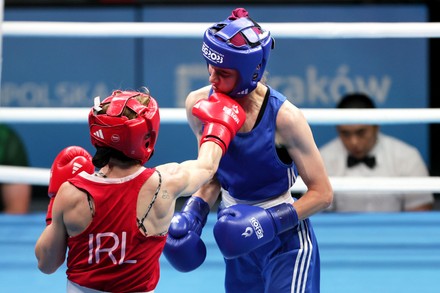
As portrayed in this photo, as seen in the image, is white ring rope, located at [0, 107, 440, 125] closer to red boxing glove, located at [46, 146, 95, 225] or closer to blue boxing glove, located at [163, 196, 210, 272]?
blue boxing glove, located at [163, 196, 210, 272]

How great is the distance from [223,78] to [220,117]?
13 centimetres

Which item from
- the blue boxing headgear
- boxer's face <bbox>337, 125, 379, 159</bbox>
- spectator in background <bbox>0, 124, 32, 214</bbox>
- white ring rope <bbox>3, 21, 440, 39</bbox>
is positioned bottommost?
spectator in background <bbox>0, 124, 32, 214</bbox>

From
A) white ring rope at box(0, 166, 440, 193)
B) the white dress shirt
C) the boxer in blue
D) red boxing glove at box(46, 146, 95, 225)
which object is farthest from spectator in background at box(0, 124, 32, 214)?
red boxing glove at box(46, 146, 95, 225)

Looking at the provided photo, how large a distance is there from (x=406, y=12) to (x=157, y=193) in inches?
123

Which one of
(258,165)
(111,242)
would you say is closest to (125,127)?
(111,242)

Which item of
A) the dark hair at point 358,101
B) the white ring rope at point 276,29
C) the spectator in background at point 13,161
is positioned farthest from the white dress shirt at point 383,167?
the spectator in background at point 13,161

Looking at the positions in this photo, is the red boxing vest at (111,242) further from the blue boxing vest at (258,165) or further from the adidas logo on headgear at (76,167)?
the blue boxing vest at (258,165)

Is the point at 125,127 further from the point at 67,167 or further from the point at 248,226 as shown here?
the point at 248,226

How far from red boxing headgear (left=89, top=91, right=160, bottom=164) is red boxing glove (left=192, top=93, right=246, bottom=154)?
25 centimetres

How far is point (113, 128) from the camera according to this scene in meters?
2.14

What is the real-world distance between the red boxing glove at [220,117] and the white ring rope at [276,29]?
125 cm

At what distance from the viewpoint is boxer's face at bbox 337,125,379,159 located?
4.71 m

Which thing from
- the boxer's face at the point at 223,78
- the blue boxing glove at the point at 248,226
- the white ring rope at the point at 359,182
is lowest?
the white ring rope at the point at 359,182

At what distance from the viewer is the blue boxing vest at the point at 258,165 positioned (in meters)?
2.55
